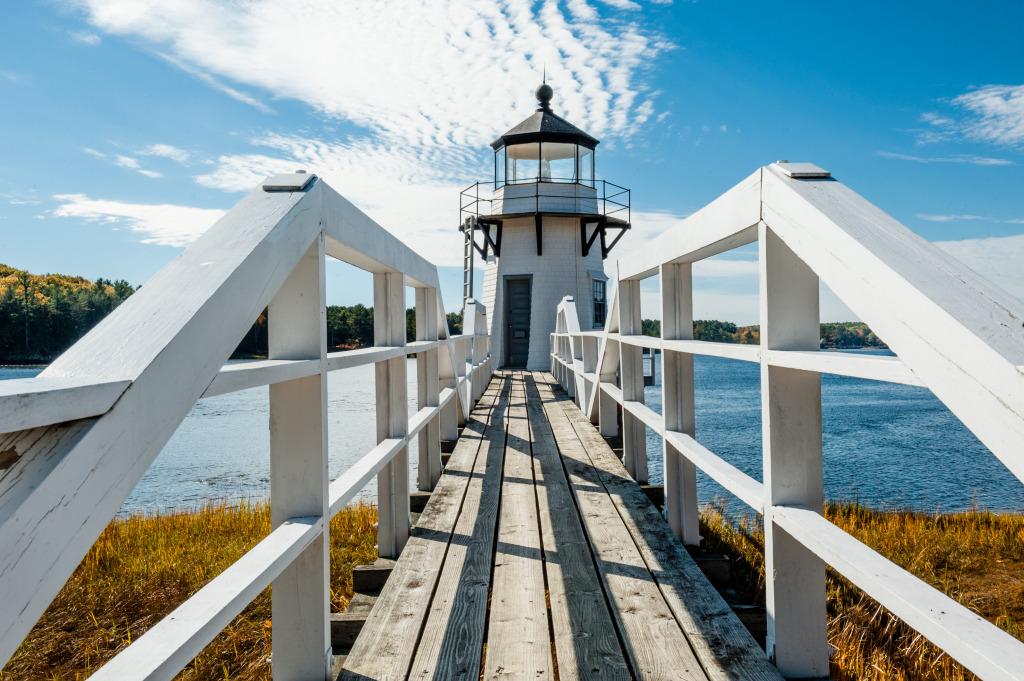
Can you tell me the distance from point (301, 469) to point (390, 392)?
3.53ft

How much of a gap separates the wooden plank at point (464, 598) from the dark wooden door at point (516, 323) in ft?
41.4

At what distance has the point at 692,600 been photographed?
2.04 metres

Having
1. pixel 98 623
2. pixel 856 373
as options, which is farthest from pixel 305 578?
pixel 98 623

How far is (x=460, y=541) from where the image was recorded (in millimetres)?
2652

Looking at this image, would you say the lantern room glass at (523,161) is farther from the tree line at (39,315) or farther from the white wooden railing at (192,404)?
the tree line at (39,315)

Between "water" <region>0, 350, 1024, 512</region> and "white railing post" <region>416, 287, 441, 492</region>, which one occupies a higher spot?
"white railing post" <region>416, 287, 441, 492</region>

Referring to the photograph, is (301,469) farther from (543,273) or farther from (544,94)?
(544,94)

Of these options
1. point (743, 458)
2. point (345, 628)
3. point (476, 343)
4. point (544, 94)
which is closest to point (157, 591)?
point (345, 628)

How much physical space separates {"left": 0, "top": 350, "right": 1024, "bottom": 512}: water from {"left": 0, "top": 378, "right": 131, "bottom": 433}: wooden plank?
7.62m

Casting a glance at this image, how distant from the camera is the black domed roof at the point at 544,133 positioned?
1539cm

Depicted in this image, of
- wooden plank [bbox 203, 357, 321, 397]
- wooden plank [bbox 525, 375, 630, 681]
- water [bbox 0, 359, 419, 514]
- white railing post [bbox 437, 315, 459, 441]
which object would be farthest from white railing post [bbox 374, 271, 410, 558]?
water [bbox 0, 359, 419, 514]

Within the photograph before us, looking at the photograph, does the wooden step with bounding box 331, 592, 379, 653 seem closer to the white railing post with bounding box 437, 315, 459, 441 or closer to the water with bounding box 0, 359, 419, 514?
the white railing post with bounding box 437, 315, 459, 441

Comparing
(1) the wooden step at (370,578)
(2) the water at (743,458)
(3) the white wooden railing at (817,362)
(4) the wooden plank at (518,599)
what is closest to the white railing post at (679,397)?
(3) the white wooden railing at (817,362)

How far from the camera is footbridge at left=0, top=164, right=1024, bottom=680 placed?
32.0 inches
